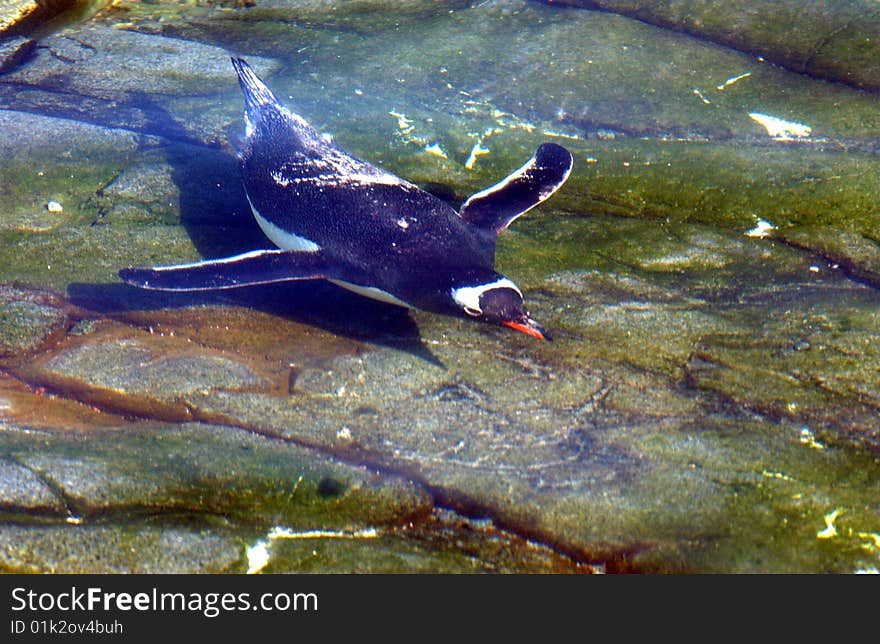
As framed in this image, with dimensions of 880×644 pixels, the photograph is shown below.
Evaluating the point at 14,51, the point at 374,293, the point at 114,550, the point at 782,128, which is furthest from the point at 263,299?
the point at 14,51

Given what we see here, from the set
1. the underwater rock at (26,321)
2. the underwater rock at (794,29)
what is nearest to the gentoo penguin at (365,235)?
the underwater rock at (26,321)

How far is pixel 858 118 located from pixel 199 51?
18.7ft

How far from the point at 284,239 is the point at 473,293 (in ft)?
4.44

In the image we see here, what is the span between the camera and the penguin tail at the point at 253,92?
4.91 m

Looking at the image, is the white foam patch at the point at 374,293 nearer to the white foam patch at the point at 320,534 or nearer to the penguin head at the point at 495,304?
the penguin head at the point at 495,304

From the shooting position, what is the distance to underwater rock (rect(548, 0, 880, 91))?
6328 mm

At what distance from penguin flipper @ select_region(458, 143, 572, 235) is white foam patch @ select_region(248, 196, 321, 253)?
0.87m

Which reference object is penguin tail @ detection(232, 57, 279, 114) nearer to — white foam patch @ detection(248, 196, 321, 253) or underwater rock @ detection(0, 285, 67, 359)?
white foam patch @ detection(248, 196, 321, 253)

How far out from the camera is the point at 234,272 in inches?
150

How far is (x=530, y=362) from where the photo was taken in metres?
3.66

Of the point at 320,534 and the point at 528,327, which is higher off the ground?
the point at 528,327

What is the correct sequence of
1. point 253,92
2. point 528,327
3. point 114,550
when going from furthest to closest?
point 253,92 → point 528,327 → point 114,550

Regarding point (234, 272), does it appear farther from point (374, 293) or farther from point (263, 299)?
point (374, 293)

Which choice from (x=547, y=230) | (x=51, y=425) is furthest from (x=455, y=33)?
(x=51, y=425)
